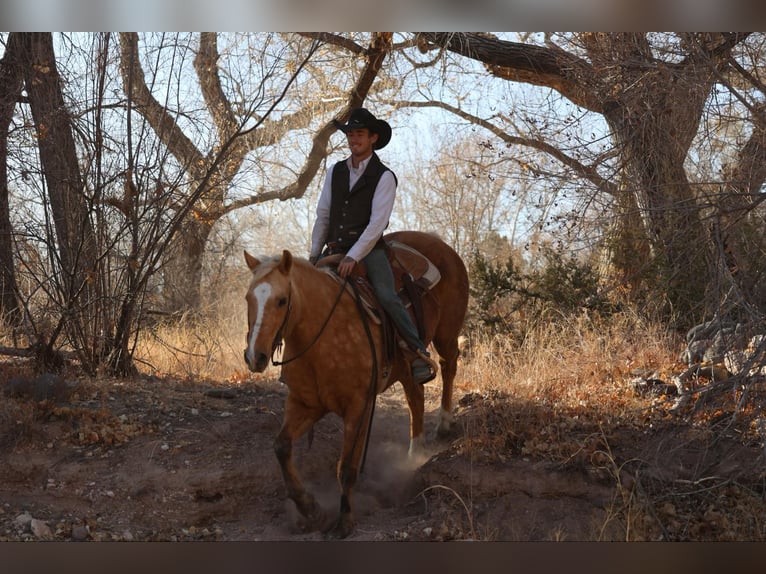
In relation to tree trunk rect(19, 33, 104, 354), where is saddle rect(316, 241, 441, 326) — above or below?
below

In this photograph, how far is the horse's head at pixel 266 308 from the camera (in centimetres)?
430

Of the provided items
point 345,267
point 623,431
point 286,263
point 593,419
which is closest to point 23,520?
point 286,263

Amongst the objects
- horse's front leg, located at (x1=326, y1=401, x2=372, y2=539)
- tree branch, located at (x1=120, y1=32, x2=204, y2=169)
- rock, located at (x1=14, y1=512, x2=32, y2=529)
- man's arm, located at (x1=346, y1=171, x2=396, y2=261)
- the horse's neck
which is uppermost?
tree branch, located at (x1=120, y1=32, x2=204, y2=169)

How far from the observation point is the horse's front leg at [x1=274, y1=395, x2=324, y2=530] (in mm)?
4957

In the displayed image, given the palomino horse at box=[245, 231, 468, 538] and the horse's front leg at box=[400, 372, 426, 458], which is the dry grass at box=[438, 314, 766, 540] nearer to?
the horse's front leg at box=[400, 372, 426, 458]

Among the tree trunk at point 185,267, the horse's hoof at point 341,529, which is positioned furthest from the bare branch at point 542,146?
the tree trunk at point 185,267

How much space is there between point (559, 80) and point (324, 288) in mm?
6196

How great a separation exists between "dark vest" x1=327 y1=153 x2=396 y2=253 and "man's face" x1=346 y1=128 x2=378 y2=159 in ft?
0.22

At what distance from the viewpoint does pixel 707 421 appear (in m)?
6.16

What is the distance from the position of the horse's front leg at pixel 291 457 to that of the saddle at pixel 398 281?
0.73 meters

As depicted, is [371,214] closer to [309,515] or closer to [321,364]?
[321,364]

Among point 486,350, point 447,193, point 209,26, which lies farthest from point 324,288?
point 447,193

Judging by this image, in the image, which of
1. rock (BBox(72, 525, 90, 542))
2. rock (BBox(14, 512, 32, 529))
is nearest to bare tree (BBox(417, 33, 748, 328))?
rock (BBox(72, 525, 90, 542))

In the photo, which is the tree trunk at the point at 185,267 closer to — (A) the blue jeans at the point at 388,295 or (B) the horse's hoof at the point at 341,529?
(A) the blue jeans at the point at 388,295
